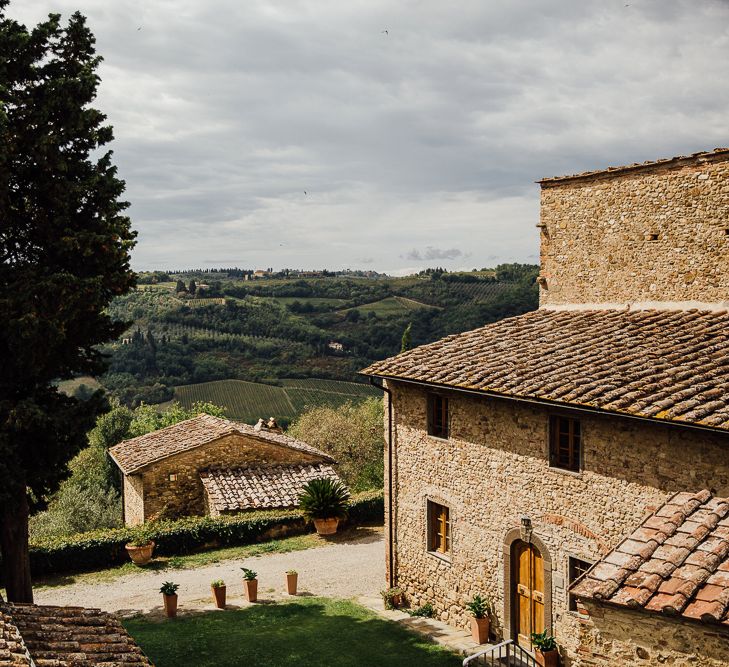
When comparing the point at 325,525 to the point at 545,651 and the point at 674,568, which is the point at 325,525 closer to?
the point at 545,651

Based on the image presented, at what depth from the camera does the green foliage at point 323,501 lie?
2212cm

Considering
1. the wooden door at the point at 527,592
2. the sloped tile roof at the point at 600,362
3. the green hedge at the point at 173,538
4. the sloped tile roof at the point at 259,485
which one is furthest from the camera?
the sloped tile roof at the point at 259,485

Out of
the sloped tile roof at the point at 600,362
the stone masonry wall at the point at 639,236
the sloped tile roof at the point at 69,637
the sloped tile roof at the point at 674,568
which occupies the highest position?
the stone masonry wall at the point at 639,236

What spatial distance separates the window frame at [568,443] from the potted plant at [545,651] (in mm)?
2974

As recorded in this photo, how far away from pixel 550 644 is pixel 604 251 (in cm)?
871

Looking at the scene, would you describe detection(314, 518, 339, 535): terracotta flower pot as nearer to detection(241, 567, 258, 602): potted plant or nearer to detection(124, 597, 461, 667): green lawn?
detection(241, 567, 258, 602): potted plant

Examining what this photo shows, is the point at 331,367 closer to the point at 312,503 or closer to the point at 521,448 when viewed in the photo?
the point at 312,503

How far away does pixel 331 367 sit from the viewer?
82375mm

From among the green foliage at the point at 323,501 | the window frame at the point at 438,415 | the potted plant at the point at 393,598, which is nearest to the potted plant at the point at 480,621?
the potted plant at the point at 393,598

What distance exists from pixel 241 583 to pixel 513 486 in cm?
929

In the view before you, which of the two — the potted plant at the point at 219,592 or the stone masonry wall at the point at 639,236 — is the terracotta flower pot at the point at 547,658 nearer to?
the stone masonry wall at the point at 639,236

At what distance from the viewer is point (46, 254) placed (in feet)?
40.2

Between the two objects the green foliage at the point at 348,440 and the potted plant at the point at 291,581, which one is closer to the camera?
the potted plant at the point at 291,581

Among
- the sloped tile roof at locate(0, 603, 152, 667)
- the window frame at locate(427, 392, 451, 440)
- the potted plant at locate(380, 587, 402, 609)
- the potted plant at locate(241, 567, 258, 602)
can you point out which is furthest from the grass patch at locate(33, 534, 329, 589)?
the sloped tile roof at locate(0, 603, 152, 667)
